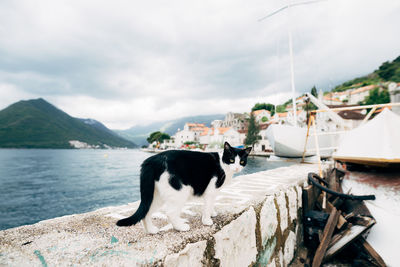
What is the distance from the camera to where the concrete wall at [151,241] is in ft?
4.17

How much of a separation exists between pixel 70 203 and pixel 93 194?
1.56 m

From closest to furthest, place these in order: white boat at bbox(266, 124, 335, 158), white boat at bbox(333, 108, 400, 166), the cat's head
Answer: the cat's head
white boat at bbox(333, 108, 400, 166)
white boat at bbox(266, 124, 335, 158)

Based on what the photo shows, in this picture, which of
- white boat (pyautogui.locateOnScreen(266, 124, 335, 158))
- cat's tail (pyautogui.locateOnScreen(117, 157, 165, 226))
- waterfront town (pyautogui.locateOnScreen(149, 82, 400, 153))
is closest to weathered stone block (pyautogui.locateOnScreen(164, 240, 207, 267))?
cat's tail (pyautogui.locateOnScreen(117, 157, 165, 226))

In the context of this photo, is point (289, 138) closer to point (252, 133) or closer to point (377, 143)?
point (377, 143)

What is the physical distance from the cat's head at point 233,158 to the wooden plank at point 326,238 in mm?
2457

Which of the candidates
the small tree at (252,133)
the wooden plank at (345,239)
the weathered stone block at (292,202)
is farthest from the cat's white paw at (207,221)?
the small tree at (252,133)

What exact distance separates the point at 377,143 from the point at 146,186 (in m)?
4.91

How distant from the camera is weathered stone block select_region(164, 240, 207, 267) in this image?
4.46 feet

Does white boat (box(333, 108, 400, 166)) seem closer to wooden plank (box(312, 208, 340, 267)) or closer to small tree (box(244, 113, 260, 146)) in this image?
wooden plank (box(312, 208, 340, 267))

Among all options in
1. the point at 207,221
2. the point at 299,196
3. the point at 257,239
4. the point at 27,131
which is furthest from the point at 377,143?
the point at 27,131

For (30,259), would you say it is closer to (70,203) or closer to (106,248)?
(106,248)

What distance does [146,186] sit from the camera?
65.0 inches

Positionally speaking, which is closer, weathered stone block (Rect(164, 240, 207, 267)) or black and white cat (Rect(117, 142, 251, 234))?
weathered stone block (Rect(164, 240, 207, 267))

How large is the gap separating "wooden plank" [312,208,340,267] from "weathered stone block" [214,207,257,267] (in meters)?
1.64
